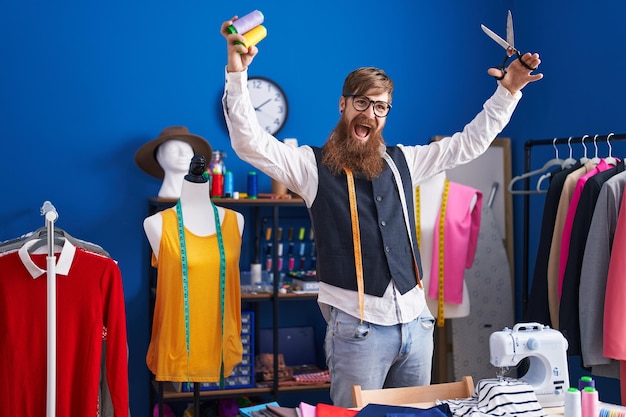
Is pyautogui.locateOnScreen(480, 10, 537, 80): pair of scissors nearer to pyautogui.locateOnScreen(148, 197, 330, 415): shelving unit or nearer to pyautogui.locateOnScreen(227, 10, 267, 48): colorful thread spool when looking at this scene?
pyautogui.locateOnScreen(227, 10, 267, 48): colorful thread spool

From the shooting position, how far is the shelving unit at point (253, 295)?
397 centimetres

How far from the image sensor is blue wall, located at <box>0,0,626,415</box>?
4.14 m

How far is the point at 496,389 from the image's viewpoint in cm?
225

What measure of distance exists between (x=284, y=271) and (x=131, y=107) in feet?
4.31

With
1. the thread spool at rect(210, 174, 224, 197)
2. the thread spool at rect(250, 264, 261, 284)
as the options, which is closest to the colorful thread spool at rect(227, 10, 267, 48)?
the thread spool at rect(210, 174, 224, 197)

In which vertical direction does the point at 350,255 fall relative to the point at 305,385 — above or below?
above

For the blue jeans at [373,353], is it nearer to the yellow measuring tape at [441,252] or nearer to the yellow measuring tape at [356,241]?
the yellow measuring tape at [356,241]

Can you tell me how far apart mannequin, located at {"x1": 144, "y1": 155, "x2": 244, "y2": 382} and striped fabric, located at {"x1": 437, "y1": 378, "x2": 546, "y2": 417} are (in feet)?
5.29

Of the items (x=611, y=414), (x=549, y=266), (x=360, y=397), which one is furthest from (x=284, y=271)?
(x=611, y=414)

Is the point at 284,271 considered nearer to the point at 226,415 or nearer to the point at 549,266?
the point at 226,415

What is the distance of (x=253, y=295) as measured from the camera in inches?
161

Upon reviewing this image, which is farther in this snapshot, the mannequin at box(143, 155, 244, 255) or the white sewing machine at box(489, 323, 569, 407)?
the mannequin at box(143, 155, 244, 255)

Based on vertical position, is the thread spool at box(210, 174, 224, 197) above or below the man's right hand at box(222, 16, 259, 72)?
below

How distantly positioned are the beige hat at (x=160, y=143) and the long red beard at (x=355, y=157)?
129 centimetres
